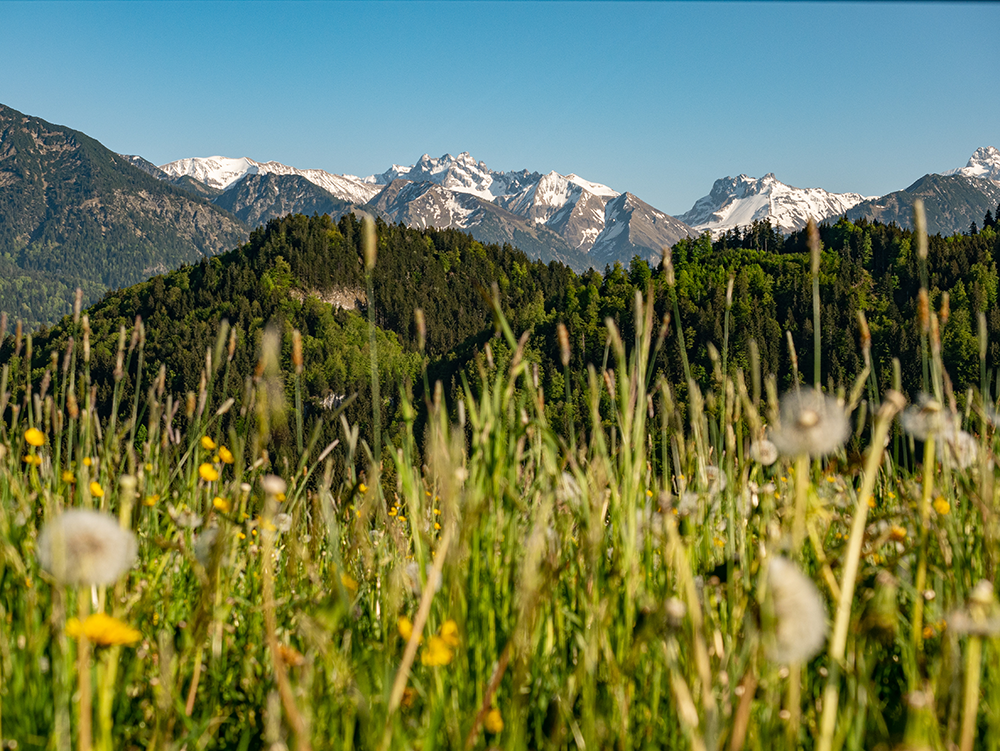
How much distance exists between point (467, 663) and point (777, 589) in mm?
832

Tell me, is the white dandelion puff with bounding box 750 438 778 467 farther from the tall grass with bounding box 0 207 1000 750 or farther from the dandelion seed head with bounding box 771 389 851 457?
the dandelion seed head with bounding box 771 389 851 457

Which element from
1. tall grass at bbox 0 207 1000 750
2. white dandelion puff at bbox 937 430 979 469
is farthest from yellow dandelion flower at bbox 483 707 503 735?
white dandelion puff at bbox 937 430 979 469

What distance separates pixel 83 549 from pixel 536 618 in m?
0.89

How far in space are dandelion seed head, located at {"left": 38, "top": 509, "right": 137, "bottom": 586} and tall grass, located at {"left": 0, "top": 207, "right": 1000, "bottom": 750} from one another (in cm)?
7

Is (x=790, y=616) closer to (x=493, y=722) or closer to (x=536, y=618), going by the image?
(x=493, y=722)

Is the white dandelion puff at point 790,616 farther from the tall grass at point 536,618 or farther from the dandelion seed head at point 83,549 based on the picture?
the dandelion seed head at point 83,549

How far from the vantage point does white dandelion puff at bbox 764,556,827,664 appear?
0.70 meters

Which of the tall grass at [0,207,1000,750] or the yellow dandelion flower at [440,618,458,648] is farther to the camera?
the yellow dandelion flower at [440,618,458,648]

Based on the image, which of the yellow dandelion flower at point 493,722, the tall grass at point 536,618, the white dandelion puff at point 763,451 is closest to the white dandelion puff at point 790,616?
the tall grass at point 536,618

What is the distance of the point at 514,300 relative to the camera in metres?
107

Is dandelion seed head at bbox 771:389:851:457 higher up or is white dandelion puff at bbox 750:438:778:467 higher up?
dandelion seed head at bbox 771:389:851:457

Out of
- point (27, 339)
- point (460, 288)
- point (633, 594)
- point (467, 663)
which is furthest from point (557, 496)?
point (460, 288)

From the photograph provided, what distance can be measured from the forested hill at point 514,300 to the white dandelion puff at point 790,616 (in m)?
62.9

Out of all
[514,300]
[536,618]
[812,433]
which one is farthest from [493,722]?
[514,300]
